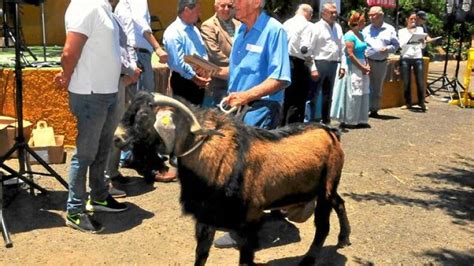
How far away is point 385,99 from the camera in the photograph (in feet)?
39.1

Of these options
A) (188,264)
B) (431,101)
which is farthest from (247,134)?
(431,101)

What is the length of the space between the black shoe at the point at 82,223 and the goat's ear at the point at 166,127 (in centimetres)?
186

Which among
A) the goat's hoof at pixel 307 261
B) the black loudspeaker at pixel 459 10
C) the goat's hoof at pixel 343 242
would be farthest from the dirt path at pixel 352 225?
the black loudspeaker at pixel 459 10

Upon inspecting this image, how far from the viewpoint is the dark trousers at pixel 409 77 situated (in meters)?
11.7

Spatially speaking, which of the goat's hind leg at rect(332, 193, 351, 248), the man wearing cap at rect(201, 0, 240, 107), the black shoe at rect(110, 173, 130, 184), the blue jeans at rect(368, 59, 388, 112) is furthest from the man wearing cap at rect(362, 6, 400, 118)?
the goat's hind leg at rect(332, 193, 351, 248)

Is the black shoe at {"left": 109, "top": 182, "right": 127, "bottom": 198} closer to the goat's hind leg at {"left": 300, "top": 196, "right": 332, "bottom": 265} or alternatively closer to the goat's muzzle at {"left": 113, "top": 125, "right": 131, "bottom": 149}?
the goat's hind leg at {"left": 300, "top": 196, "right": 332, "bottom": 265}

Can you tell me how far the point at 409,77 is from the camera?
38.6 feet

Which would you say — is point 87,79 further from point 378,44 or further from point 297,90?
point 378,44

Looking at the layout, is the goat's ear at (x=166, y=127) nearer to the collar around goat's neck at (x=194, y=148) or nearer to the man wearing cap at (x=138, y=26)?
the collar around goat's neck at (x=194, y=148)

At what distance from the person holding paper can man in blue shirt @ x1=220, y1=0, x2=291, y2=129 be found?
25.9 feet

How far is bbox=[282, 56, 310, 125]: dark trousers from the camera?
802 cm

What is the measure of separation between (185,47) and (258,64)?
6.31 feet

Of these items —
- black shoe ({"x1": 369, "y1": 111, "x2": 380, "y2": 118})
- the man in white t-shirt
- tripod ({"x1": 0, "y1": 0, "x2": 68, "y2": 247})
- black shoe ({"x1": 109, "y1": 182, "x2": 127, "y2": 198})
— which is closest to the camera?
the man in white t-shirt

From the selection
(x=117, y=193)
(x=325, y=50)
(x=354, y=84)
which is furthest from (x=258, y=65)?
(x=354, y=84)
